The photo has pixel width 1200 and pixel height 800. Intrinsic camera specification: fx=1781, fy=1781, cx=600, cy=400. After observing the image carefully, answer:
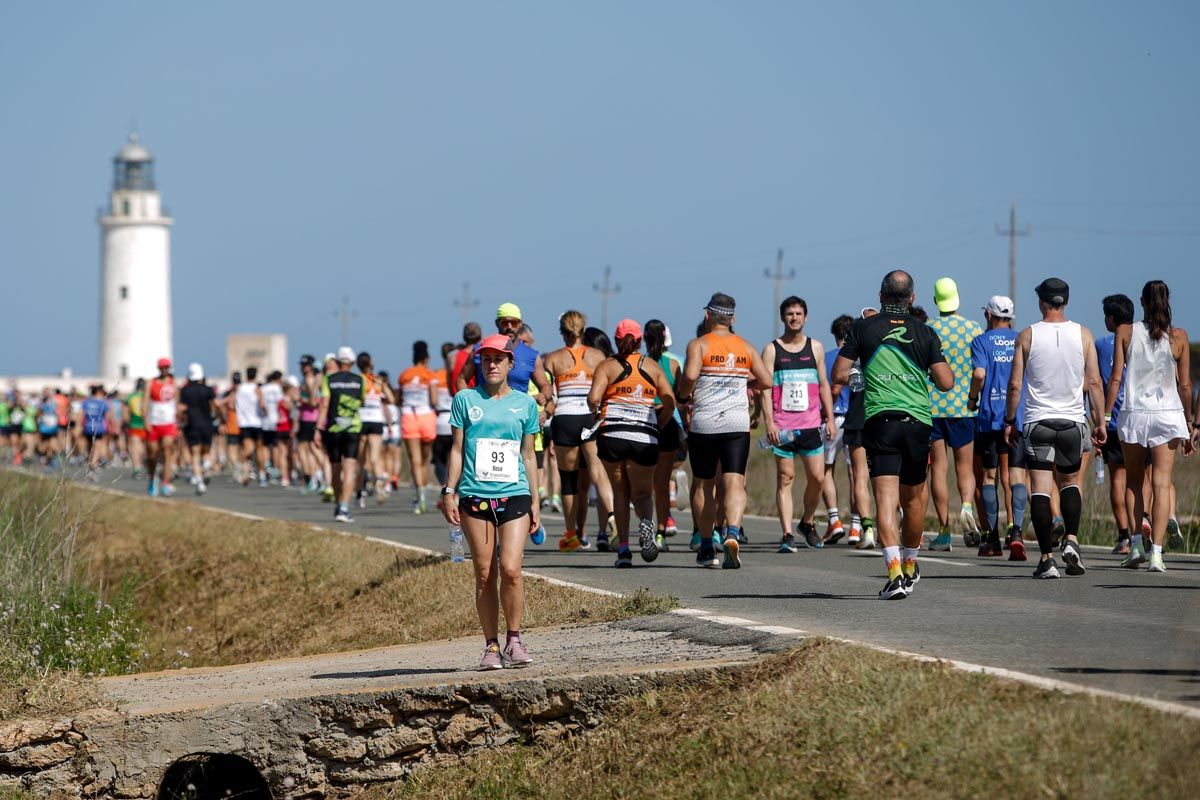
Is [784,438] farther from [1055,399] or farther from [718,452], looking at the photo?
[1055,399]

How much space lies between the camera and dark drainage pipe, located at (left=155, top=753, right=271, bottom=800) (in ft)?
35.3

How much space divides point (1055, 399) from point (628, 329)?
3528 mm

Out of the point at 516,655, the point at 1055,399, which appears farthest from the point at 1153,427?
the point at 516,655

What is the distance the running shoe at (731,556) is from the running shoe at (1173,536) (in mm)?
4153

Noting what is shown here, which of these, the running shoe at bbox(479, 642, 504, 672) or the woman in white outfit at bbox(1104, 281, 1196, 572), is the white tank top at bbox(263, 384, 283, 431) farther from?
the running shoe at bbox(479, 642, 504, 672)

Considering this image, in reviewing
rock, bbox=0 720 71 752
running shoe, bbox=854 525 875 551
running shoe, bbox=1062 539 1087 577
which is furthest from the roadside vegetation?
running shoe, bbox=854 525 875 551

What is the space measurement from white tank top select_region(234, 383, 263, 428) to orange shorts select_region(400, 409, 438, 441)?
336 inches

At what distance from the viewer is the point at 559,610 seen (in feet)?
41.0

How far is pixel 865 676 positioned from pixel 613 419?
6539 millimetres

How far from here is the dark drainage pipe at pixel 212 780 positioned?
1077 cm

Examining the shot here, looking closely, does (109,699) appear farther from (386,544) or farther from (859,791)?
(386,544)

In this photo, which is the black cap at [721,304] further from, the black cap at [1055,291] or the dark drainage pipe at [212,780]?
the dark drainage pipe at [212,780]

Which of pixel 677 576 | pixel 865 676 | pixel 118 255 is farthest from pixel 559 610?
pixel 118 255

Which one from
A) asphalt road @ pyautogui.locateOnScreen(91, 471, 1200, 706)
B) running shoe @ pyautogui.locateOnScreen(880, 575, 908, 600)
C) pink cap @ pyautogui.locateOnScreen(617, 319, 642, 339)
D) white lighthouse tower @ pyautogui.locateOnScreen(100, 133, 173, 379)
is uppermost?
white lighthouse tower @ pyautogui.locateOnScreen(100, 133, 173, 379)
